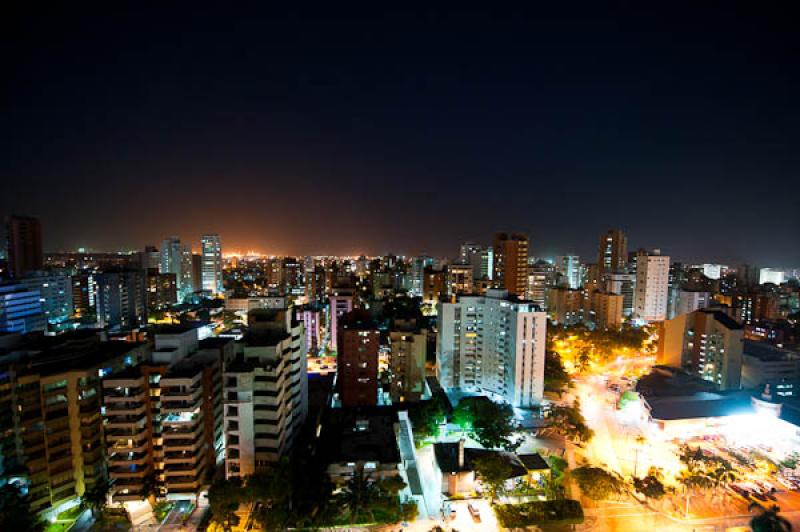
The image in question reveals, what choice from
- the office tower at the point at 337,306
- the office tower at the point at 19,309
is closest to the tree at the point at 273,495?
the office tower at the point at 337,306

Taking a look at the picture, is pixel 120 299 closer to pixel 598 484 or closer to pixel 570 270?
pixel 598 484

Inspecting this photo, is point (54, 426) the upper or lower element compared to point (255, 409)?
lower

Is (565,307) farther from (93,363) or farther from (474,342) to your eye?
(93,363)

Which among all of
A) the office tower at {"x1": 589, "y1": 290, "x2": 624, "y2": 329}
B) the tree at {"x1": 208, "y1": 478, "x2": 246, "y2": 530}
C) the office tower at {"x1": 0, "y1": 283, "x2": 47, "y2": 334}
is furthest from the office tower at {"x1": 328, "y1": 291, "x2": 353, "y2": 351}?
the office tower at {"x1": 589, "y1": 290, "x2": 624, "y2": 329}

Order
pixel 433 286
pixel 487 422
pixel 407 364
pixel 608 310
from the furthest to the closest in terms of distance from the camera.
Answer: pixel 433 286 → pixel 608 310 → pixel 407 364 → pixel 487 422

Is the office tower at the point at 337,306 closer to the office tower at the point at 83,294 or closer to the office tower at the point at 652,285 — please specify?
the office tower at the point at 83,294

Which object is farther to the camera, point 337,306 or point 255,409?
point 337,306

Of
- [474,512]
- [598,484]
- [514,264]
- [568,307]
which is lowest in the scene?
[474,512]

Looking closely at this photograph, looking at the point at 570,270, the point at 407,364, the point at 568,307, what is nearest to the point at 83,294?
the point at 407,364
